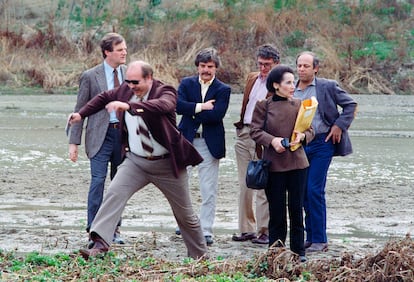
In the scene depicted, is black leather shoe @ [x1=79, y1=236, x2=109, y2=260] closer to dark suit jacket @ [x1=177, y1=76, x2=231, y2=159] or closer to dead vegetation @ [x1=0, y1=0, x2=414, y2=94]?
dark suit jacket @ [x1=177, y1=76, x2=231, y2=159]

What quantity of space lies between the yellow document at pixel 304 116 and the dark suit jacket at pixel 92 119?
6.68ft

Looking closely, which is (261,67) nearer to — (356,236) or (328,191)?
(356,236)

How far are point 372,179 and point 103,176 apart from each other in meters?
6.16

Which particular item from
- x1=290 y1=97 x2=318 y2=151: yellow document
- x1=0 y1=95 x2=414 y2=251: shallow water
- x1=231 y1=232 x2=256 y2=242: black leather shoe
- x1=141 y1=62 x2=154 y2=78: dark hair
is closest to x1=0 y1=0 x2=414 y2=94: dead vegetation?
x1=0 y1=95 x2=414 y2=251: shallow water

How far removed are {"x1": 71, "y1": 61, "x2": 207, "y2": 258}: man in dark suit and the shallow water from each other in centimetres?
208

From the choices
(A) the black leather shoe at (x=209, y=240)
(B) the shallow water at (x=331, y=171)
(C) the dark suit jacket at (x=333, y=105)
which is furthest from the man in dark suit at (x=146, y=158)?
(B) the shallow water at (x=331, y=171)

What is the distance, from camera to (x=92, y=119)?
389 inches

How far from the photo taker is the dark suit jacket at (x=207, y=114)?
1009 cm

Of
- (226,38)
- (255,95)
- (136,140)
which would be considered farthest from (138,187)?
(226,38)

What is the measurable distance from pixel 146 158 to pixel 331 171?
725 cm

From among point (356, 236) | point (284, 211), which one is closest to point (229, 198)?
point (356, 236)

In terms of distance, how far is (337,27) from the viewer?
3472 centimetres

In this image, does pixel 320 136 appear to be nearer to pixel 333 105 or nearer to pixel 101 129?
pixel 333 105

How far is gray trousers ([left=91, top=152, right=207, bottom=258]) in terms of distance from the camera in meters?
8.73
